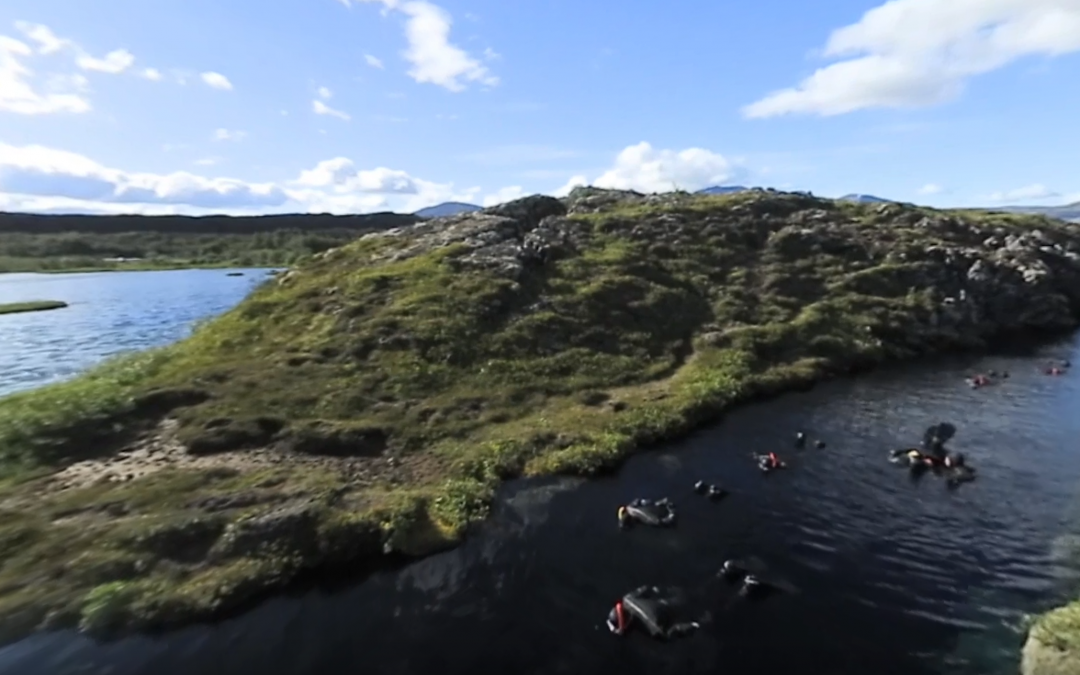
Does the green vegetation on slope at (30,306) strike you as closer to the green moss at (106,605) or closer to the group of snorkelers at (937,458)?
the green moss at (106,605)

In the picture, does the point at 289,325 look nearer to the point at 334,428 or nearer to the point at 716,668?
the point at 334,428

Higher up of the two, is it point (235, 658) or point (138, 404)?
point (138, 404)

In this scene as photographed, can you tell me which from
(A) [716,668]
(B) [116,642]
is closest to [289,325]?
(B) [116,642]

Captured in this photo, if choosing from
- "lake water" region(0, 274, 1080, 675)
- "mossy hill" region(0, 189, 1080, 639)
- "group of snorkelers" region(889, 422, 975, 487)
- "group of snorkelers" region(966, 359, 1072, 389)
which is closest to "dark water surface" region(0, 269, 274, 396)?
"mossy hill" region(0, 189, 1080, 639)

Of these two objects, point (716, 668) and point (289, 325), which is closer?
point (716, 668)

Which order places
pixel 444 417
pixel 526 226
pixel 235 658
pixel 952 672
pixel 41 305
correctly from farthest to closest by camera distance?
pixel 41 305 < pixel 526 226 < pixel 444 417 < pixel 235 658 < pixel 952 672

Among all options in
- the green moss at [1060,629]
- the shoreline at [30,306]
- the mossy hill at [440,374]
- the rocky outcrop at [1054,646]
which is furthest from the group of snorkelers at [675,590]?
the shoreline at [30,306]
